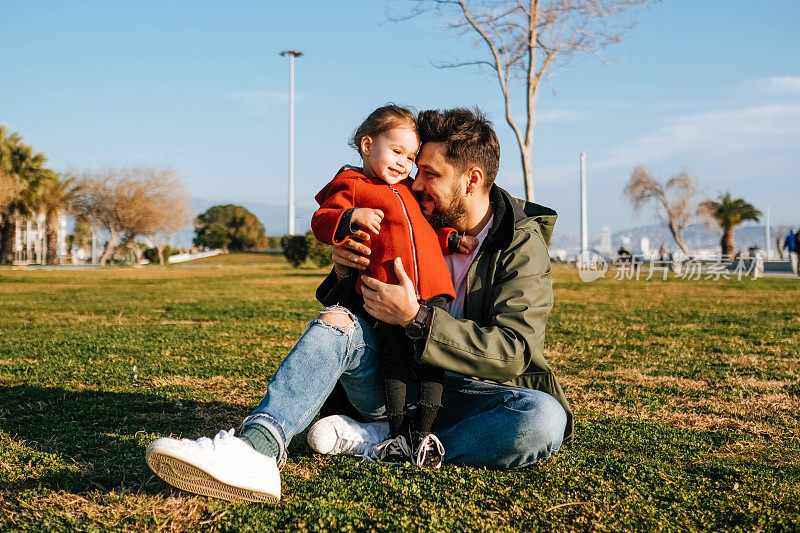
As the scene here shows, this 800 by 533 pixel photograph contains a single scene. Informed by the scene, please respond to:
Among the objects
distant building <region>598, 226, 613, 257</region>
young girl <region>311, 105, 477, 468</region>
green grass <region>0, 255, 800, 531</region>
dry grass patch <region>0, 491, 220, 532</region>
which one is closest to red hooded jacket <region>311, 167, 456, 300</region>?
young girl <region>311, 105, 477, 468</region>

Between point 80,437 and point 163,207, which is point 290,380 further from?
point 163,207

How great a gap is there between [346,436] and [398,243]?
835mm

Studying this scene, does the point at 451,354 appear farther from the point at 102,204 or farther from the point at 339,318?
the point at 102,204

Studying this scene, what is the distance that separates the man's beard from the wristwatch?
599 millimetres

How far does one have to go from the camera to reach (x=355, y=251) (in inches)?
115

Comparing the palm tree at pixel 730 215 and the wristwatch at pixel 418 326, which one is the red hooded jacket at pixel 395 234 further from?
the palm tree at pixel 730 215

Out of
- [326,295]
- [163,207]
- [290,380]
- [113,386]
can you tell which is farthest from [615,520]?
[163,207]

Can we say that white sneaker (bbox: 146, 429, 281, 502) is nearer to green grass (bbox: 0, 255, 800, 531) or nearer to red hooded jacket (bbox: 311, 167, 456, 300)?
green grass (bbox: 0, 255, 800, 531)

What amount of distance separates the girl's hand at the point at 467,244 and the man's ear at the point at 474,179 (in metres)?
0.20

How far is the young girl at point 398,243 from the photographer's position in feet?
9.00

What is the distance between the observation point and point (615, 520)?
2348 millimetres

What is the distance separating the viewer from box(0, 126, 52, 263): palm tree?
148ft

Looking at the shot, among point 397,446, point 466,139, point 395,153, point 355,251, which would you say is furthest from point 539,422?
point 395,153

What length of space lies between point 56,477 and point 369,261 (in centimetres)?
146
